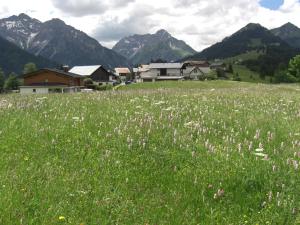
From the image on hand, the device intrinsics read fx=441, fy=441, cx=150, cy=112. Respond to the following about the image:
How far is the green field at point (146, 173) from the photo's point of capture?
7.35 meters

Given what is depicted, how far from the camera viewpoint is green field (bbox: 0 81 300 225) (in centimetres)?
735

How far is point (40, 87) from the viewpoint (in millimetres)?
133500

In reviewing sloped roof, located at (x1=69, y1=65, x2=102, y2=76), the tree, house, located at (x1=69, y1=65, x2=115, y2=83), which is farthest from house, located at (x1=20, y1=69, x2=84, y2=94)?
the tree

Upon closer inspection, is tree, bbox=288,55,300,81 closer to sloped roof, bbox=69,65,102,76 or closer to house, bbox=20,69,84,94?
sloped roof, bbox=69,65,102,76

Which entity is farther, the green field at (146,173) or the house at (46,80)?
the house at (46,80)

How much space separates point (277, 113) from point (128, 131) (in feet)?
23.7

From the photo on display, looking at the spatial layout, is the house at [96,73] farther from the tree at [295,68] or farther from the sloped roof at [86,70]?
the tree at [295,68]

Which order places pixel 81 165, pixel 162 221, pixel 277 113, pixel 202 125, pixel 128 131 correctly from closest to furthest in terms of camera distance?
pixel 162 221 < pixel 81 165 < pixel 128 131 < pixel 202 125 < pixel 277 113

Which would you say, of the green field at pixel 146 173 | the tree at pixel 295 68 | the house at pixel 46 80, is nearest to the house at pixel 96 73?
the house at pixel 46 80

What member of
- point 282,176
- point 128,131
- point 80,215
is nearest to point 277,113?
point 128,131

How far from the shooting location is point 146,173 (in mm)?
8945

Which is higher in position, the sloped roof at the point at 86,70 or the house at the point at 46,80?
the sloped roof at the point at 86,70

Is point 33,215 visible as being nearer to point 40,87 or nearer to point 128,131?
point 128,131

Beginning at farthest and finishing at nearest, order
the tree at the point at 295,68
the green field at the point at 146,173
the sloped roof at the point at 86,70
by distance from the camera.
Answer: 1. the sloped roof at the point at 86,70
2. the tree at the point at 295,68
3. the green field at the point at 146,173
